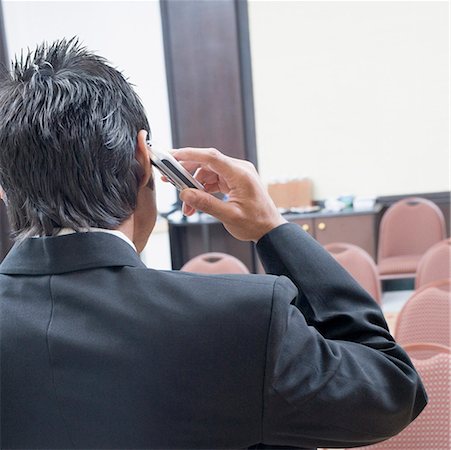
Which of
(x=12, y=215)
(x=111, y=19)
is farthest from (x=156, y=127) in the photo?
(x=12, y=215)

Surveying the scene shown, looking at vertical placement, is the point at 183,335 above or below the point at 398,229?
above

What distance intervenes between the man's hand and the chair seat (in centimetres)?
436

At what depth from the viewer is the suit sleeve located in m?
0.72

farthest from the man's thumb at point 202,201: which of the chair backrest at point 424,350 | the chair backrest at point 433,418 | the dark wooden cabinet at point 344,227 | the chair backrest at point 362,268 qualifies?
the dark wooden cabinet at point 344,227

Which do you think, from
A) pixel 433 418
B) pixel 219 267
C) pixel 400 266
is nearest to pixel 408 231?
pixel 400 266

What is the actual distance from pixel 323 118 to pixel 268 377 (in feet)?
17.9

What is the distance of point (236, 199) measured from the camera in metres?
0.86

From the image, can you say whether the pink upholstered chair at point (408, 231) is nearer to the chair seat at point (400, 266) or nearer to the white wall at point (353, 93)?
the chair seat at point (400, 266)

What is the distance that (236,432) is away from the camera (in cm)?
74

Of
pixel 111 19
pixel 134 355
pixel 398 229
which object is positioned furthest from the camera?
pixel 111 19

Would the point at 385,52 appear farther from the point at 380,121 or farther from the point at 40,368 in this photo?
the point at 40,368

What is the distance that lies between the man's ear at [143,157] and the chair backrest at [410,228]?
4.73 meters

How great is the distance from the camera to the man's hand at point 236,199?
83 cm

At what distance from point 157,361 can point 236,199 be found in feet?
0.79
